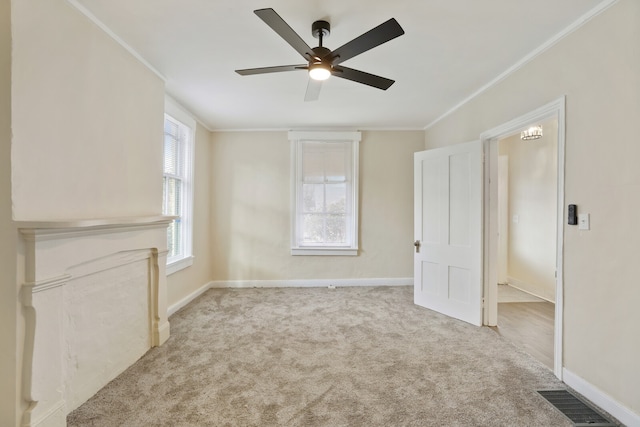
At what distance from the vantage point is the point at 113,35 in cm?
223

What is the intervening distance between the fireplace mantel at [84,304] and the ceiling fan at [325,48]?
1519 millimetres

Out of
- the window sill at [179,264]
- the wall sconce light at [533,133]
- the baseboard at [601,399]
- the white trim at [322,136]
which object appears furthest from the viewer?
the white trim at [322,136]

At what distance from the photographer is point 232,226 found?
4816mm

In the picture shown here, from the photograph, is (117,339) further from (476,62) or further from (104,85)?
(476,62)

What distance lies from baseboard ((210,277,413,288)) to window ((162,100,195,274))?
100cm

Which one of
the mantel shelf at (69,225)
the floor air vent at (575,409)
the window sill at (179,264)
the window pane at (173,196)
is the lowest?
the floor air vent at (575,409)

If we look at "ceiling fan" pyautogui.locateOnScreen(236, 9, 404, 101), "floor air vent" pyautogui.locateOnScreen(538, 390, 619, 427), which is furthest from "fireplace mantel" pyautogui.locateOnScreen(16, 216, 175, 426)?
"floor air vent" pyautogui.locateOnScreen(538, 390, 619, 427)

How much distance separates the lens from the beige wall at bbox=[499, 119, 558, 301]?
13.9 ft

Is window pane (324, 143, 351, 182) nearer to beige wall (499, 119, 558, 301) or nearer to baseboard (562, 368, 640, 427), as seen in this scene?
beige wall (499, 119, 558, 301)

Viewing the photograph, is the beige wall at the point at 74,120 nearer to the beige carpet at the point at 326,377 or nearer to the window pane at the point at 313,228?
the beige carpet at the point at 326,377

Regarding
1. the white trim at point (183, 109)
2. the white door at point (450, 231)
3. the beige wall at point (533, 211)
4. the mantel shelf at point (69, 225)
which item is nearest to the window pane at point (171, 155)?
the white trim at point (183, 109)

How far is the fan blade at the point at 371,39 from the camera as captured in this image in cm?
159

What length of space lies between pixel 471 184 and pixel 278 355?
269 cm

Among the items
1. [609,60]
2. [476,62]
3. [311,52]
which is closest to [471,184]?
[476,62]
